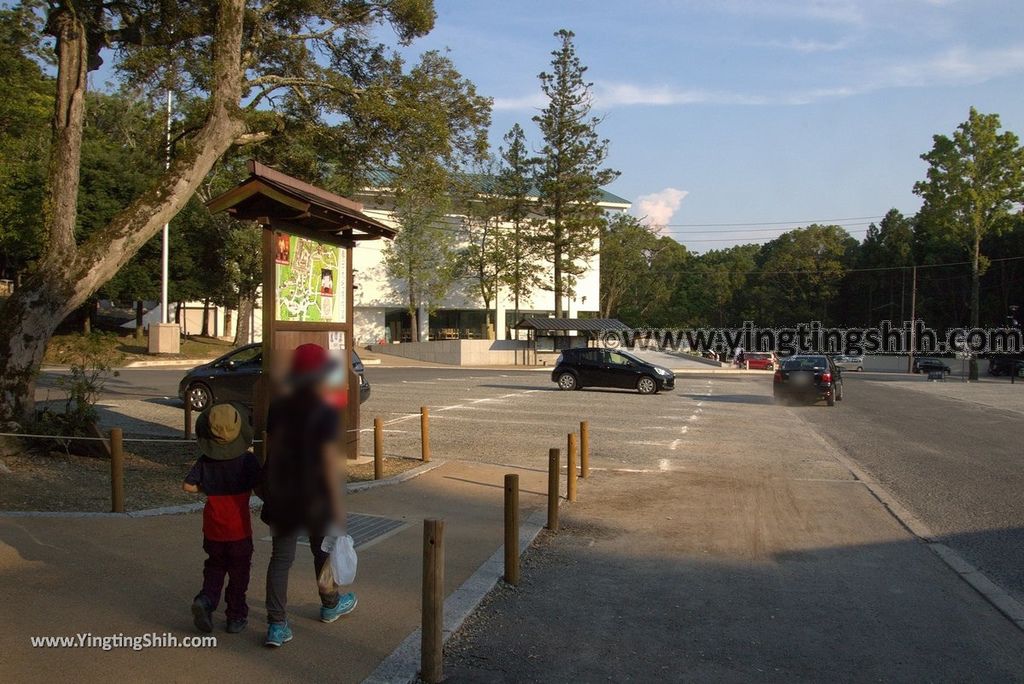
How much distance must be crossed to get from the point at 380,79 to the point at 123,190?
Result: 33.9m

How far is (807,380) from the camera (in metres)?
23.2

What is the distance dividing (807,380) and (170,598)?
20924 millimetres

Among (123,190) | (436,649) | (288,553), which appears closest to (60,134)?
(288,553)

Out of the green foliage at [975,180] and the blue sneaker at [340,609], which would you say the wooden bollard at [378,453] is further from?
the green foliage at [975,180]

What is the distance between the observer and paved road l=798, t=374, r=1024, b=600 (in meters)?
7.89

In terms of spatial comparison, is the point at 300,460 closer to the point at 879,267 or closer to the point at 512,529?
the point at 512,529

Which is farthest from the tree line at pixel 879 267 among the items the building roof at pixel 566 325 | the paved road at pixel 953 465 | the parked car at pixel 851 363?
the paved road at pixel 953 465

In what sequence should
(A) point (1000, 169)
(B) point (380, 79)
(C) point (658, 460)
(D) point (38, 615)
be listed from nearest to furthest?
(D) point (38, 615), (C) point (658, 460), (B) point (380, 79), (A) point (1000, 169)

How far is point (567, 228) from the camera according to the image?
5006 cm

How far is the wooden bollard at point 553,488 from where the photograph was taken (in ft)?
24.9

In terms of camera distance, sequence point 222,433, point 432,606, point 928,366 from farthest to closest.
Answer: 1. point 928,366
2. point 222,433
3. point 432,606

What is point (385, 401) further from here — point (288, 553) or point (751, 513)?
point (288, 553)

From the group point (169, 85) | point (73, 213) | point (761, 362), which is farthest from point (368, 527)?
point (761, 362)

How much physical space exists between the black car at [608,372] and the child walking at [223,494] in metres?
22.0
